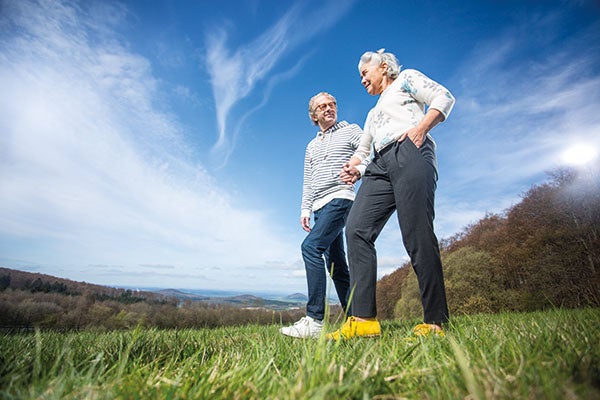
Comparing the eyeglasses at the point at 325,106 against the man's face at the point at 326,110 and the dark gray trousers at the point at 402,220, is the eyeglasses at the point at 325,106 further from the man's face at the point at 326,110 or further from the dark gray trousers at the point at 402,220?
the dark gray trousers at the point at 402,220

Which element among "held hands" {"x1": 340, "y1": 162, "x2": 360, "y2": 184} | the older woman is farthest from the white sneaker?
"held hands" {"x1": 340, "y1": 162, "x2": 360, "y2": 184}

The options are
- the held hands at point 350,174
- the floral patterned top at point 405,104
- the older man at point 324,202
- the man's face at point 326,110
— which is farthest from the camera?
the man's face at point 326,110

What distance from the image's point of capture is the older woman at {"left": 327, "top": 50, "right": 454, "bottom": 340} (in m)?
2.34

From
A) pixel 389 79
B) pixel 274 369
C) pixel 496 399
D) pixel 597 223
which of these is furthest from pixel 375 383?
pixel 597 223

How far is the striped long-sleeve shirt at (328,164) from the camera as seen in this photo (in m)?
3.84

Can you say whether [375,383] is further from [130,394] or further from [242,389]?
[130,394]

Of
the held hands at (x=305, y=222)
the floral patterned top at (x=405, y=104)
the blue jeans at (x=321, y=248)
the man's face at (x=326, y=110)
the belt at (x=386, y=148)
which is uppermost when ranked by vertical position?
the man's face at (x=326, y=110)

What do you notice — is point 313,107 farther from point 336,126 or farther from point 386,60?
point 386,60

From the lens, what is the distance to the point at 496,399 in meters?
0.67

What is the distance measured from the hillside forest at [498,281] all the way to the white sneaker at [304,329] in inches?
775

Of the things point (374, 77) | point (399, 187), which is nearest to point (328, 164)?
point (374, 77)

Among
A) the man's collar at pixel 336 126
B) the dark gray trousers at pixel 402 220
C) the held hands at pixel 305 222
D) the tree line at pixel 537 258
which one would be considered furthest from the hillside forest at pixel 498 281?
the dark gray trousers at pixel 402 220

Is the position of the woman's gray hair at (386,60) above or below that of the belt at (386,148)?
above

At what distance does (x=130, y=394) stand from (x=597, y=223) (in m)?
32.5
